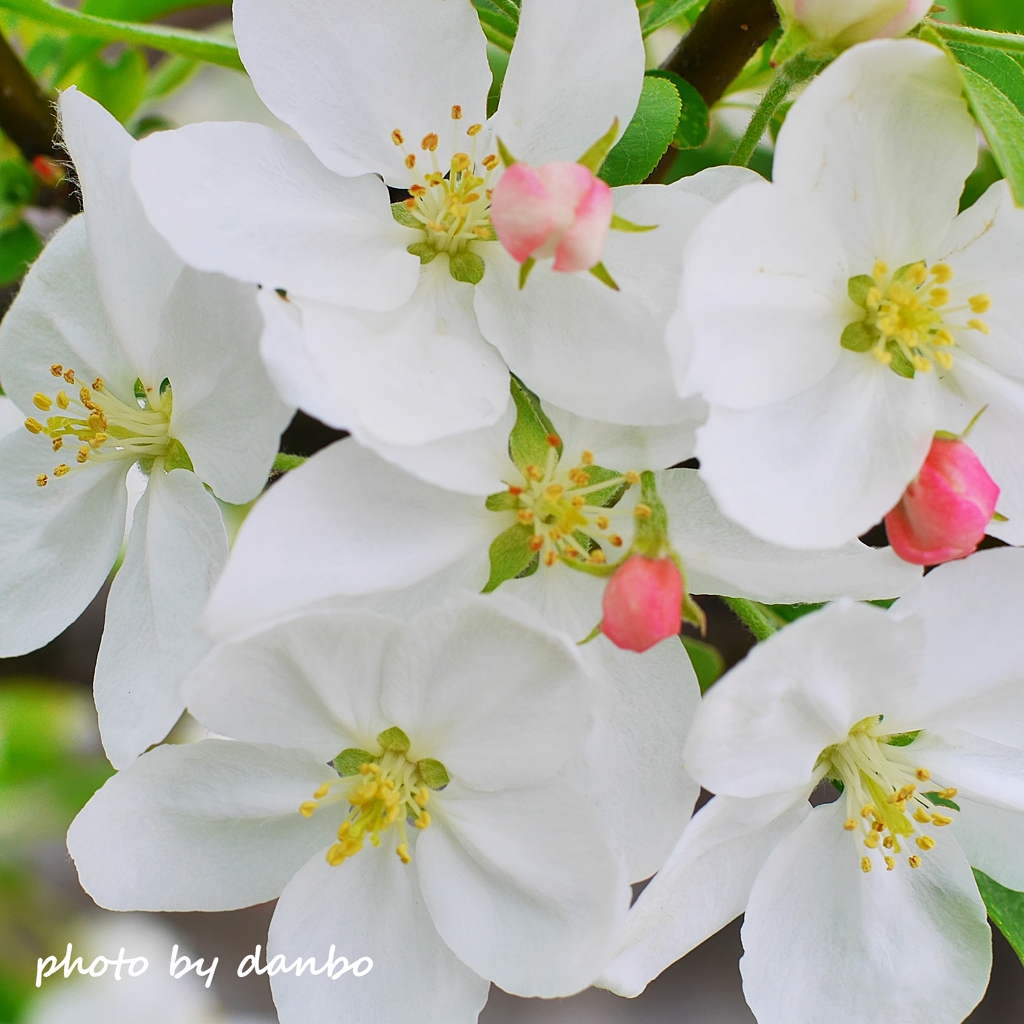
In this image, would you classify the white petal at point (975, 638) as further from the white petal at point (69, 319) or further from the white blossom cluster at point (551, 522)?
the white petal at point (69, 319)

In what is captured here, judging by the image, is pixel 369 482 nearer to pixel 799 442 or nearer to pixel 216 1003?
pixel 799 442

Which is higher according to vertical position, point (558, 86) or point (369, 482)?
point (558, 86)

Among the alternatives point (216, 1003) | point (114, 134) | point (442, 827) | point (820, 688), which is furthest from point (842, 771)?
point (216, 1003)

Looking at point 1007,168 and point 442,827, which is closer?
point 1007,168

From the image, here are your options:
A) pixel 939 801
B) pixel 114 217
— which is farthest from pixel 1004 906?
pixel 114 217

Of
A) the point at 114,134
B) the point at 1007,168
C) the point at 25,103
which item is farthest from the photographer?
the point at 25,103

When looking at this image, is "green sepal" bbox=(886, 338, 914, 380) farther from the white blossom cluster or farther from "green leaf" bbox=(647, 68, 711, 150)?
"green leaf" bbox=(647, 68, 711, 150)

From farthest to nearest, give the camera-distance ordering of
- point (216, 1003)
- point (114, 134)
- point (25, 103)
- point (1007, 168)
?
point (216, 1003)
point (25, 103)
point (114, 134)
point (1007, 168)

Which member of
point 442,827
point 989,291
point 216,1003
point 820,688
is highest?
point 989,291
